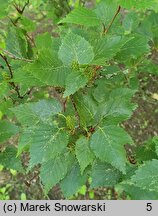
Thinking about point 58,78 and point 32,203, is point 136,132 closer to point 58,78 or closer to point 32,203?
point 32,203

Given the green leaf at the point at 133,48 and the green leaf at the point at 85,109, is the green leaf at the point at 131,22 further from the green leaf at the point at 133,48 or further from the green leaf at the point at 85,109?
the green leaf at the point at 85,109

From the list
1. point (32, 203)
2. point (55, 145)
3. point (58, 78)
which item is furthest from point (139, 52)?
point (32, 203)

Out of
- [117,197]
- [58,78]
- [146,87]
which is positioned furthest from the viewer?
[146,87]

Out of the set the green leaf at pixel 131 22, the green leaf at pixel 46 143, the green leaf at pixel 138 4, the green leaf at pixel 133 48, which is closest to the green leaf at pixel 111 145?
the green leaf at pixel 46 143

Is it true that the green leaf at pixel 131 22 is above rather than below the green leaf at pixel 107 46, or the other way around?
above

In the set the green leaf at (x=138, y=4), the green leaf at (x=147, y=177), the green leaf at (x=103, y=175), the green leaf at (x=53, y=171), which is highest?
the green leaf at (x=138, y=4)

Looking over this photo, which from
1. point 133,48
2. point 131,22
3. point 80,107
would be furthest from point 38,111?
point 131,22
